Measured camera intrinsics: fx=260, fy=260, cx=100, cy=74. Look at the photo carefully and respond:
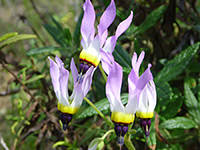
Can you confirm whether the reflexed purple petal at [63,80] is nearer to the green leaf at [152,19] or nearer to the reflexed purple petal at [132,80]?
the reflexed purple petal at [132,80]

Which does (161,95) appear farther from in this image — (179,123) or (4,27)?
(4,27)

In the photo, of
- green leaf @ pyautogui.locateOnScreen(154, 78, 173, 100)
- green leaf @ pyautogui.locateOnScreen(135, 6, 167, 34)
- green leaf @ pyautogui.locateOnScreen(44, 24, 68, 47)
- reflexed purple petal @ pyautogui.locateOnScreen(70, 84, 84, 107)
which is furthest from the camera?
green leaf @ pyautogui.locateOnScreen(44, 24, 68, 47)

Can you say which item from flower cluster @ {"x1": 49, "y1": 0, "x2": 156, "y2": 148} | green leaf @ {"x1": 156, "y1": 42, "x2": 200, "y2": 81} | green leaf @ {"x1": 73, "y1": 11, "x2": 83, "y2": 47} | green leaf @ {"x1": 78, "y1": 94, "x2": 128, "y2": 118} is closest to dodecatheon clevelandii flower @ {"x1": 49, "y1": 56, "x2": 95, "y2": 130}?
flower cluster @ {"x1": 49, "y1": 0, "x2": 156, "y2": 148}

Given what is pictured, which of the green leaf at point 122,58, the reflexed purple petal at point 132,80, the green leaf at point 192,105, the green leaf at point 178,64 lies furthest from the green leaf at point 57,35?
the reflexed purple petal at point 132,80

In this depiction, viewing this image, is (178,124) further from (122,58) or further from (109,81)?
(109,81)

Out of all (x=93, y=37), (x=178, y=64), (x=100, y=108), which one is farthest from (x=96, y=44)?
(x=178, y=64)

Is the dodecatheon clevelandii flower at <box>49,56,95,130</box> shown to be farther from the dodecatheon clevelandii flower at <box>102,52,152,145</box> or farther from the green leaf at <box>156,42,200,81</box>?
the green leaf at <box>156,42,200,81</box>

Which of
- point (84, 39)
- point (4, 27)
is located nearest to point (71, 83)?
point (84, 39)
